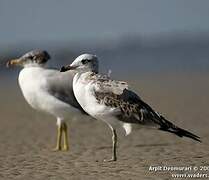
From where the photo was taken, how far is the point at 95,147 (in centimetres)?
1256

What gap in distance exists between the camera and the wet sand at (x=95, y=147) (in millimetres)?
9631

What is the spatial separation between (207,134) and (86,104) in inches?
173

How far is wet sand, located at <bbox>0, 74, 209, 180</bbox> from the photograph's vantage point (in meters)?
9.63

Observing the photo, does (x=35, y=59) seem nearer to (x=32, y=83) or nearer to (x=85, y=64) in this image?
(x=32, y=83)

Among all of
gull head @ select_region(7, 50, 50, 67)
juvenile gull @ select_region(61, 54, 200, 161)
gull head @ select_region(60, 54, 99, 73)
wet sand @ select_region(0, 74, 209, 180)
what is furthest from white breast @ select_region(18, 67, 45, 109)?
juvenile gull @ select_region(61, 54, 200, 161)

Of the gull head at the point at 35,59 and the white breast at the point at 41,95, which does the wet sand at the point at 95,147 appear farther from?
the gull head at the point at 35,59

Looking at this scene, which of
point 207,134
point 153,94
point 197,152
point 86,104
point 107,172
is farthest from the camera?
point 153,94

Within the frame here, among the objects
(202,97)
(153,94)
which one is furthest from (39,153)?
(153,94)

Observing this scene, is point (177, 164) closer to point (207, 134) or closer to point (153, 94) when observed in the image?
point (207, 134)

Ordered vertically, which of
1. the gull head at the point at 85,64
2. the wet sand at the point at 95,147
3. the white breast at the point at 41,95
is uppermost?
the gull head at the point at 85,64

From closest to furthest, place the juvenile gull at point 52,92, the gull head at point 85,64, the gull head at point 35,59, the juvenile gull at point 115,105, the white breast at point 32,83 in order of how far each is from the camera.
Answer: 1. the juvenile gull at point 115,105
2. the gull head at point 85,64
3. the juvenile gull at point 52,92
4. the white breast at point 32,83
5. the gull head at point 35,59

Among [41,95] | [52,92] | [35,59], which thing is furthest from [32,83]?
[35,59]

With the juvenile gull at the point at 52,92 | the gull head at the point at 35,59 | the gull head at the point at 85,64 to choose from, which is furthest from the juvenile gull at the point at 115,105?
the gull head at the point at 35,59

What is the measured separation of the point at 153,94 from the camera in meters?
25.7
